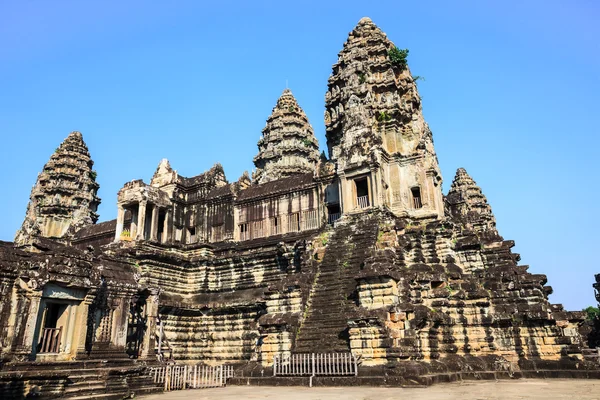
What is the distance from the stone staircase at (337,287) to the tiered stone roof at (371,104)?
4316mm

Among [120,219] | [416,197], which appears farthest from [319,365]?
[120,219]

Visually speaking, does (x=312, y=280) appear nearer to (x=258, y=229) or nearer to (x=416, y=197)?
(x=416, y=197)

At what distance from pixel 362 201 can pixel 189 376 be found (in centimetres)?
1201

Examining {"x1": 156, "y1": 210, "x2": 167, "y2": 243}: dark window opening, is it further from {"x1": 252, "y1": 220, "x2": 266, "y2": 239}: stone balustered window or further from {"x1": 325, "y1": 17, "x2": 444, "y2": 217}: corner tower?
{"x1": 325, "y1": 17, "x2": 444, "y2": 217}: corner tower

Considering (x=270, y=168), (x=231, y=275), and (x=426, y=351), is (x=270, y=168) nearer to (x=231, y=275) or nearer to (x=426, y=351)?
(x=231, y=275)

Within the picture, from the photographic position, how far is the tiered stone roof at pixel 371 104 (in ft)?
82.7

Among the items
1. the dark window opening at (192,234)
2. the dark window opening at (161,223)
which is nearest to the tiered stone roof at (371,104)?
the dark window opening at (192,234)

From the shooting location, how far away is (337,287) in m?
19.8

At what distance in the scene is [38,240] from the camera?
52.8 ft

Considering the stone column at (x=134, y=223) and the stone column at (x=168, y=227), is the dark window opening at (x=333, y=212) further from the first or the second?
the stone column at (x=134, y=223)

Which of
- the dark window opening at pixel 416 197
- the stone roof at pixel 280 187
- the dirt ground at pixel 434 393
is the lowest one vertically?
the dirt ground at pixel 434 393

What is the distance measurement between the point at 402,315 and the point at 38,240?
13.0 metres

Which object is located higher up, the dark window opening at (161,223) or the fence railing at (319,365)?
the dark window opening at (161,223)

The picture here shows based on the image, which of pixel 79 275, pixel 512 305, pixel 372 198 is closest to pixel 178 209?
pixel 372 198
